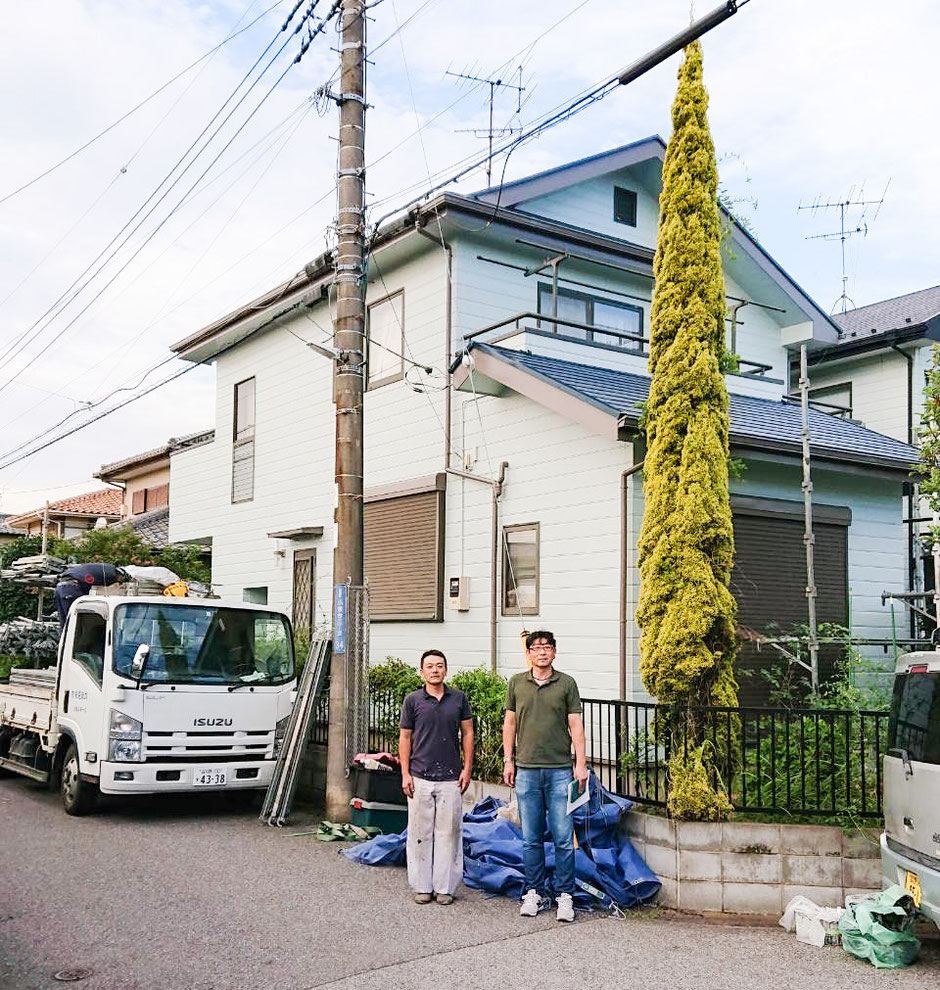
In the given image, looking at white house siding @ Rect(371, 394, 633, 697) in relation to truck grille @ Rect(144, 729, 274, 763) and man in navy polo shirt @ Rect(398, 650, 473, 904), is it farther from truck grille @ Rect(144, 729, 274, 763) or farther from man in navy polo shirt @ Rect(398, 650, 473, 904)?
man in navy polo shirt @ Rect(398, 650, 473, 904)

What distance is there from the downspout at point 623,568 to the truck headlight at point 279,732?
3.45 m

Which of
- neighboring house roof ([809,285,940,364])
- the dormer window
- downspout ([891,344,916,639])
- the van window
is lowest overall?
the van window

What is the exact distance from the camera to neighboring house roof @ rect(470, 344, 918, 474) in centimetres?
1037

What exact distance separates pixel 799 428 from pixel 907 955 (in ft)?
23.6

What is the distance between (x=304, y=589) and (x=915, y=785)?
1143 centimetres

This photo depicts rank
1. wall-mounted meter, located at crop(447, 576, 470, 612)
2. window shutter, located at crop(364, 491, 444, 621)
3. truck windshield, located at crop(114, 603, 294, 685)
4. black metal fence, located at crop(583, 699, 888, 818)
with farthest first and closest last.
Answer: window shutter, located at crop(364, 491, 444, 621) → wall-mounted meter, located at crop(447, 576, 470, 612) → truck windshield, located at crop(114, 603, 294, 685) → black metal fence, located at crop(583, 699, 888, 818)

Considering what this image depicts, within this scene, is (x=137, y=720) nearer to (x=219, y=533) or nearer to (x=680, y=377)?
(x=680, y=377)

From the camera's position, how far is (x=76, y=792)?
34.3 ft

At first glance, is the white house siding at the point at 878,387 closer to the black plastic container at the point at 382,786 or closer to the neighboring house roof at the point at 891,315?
the neighboring house roof at the point at 891,315

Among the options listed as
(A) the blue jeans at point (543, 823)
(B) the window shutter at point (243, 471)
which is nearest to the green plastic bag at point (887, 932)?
(A) the blue jeans at point (543, 823)

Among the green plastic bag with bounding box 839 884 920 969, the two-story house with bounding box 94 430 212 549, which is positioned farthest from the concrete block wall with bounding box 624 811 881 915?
the two-story house with bounding box 94 430 212 549

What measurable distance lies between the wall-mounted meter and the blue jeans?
5.12m

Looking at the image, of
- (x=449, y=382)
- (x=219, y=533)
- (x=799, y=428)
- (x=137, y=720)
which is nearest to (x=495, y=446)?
(x=449, y=382)

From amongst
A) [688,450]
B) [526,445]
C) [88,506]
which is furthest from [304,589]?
[88,506]
